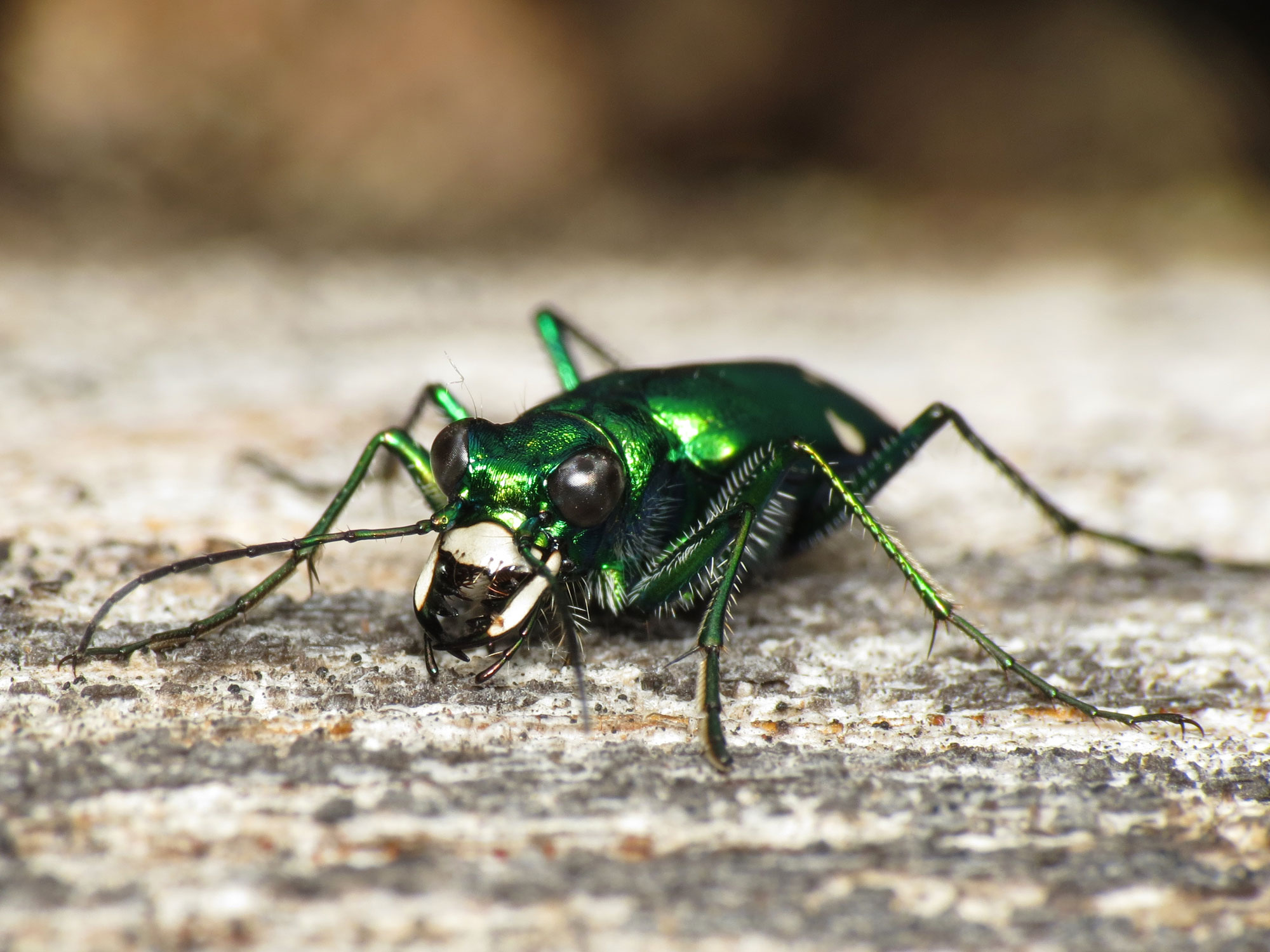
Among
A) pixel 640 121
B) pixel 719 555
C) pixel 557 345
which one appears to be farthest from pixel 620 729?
pixel 640 121

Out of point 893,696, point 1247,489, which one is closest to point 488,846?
point 893,696

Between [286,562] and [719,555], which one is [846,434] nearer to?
[719,555]

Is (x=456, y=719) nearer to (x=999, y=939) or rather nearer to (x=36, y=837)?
(x=36, y=837)

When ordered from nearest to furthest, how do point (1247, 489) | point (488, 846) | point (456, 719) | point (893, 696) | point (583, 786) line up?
point (488, 846), point (583, 786), point (456, 719), point (893, 696), point (1247, 489)

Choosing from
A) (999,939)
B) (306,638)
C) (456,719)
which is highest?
(306,638)

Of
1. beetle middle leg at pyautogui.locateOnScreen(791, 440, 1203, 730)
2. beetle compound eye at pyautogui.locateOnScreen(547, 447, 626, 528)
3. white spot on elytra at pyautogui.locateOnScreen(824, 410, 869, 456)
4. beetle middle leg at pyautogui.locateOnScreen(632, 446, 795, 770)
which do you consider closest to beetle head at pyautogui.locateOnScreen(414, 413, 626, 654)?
beetle compound eye at pyautogui.locateOnScreen(547, 447, 626, 528)

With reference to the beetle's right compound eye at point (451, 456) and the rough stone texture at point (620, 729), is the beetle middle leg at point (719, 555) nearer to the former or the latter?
the rough stone texture at point (620, 729)

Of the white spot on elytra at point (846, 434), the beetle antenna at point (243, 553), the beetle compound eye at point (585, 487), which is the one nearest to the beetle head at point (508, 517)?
the beetle compound eye at point (585, 487)
